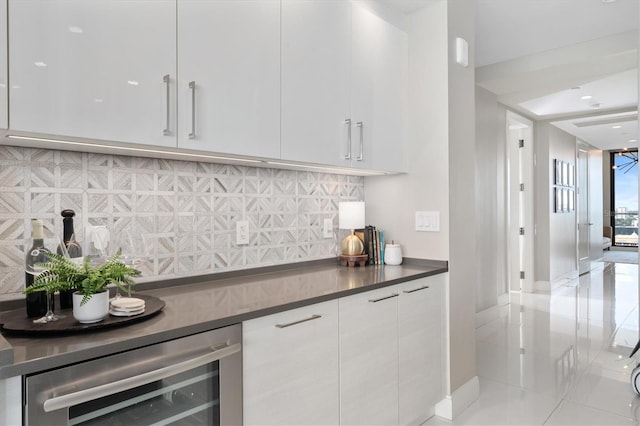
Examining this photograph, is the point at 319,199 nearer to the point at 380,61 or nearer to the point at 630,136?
the point at 380,61

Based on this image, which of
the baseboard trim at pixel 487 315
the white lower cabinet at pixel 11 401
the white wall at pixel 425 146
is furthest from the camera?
the baseboard trim at pixel 487 315

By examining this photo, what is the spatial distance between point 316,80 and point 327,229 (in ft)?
3.12

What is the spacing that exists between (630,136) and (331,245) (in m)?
8.49

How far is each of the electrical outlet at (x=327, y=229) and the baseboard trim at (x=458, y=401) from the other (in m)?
1.20

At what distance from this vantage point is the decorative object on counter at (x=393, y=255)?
8.22 feet

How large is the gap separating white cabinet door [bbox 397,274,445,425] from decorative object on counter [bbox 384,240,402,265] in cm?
27

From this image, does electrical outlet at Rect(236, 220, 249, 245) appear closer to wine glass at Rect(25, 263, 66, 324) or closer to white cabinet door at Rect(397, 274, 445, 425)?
white cabinet door at Rect(397, 274, 445, 425)

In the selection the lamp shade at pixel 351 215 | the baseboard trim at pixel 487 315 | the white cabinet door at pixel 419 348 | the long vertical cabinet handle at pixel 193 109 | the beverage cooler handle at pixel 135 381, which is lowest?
the baseboard trim at pixel 487 315

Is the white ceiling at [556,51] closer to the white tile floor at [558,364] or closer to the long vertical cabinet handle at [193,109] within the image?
the long vertical cabinet handle at [193,109]

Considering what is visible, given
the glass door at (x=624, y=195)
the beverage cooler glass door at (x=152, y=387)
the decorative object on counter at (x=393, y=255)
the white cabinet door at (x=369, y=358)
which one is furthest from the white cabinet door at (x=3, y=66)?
the glass door at (x=624, y=195)

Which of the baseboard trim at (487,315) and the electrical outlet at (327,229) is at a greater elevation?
the electrical outlet at (327,229)

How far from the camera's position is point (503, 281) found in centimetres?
519

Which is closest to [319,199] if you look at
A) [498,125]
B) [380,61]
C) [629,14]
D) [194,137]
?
[380,61]

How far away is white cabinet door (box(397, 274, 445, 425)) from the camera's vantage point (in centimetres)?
210
